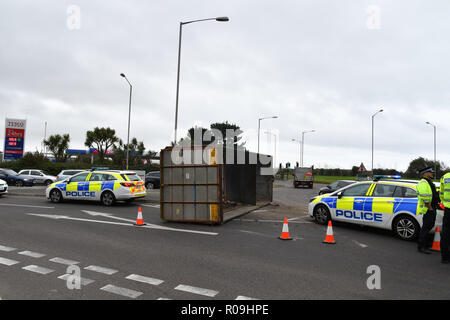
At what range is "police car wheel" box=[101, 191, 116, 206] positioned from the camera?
13359 millimetres

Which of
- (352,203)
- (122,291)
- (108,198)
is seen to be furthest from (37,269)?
(108,198)

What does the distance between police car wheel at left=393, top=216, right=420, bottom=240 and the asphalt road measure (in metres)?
0.24

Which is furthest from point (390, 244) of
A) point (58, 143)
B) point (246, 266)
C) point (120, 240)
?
point (58, 143)

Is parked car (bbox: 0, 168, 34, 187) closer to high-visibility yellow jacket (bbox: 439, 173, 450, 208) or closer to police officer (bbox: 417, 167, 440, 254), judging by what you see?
police officer (bbox: 417, 167, 440, 254)

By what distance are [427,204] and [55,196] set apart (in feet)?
46.3

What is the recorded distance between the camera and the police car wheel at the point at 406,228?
7.59 metres

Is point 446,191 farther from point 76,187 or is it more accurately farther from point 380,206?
point 76,187

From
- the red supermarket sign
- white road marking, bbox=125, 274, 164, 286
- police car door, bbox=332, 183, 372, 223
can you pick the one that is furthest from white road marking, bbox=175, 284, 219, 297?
the red supermarket sign

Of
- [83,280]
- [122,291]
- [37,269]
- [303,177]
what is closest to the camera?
[122,291]

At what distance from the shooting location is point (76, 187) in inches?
548

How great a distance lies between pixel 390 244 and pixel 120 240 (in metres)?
6.15

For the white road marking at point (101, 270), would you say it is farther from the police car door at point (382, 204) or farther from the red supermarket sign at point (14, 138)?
the red supermarket sign at point (14, 138)

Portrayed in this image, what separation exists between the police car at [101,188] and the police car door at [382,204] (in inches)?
364

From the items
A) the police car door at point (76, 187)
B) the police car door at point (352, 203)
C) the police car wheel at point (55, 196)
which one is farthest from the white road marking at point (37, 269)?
the police car wheel at point (55, 196)
